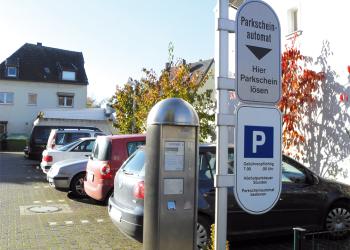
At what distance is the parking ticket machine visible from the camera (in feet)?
15.5

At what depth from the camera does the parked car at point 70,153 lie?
15477 mm

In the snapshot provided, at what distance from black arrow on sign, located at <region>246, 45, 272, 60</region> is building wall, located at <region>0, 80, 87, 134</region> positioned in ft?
149

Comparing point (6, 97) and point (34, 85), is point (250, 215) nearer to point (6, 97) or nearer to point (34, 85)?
point (6, 97)

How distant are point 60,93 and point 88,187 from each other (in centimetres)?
3968

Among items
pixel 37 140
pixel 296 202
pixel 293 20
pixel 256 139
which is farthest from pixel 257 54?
pixel 37 140

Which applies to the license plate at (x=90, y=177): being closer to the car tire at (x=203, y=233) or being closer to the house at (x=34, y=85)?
the car tire at (x=203, y=233)

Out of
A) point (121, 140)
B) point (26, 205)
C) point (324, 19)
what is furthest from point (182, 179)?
point (324, 19)

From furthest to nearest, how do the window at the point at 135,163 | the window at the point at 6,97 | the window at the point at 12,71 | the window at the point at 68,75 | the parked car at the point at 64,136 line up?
the window at the point at 68,75 → the window at the point at 12,71 → the window at the point at 6,97 → the parked car at the point at 64,136 → the window at the point at 135,163

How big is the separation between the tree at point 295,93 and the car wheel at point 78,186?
5721mm

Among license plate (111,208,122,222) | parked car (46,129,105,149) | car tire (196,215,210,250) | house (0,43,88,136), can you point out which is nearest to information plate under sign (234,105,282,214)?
car tire (196,215,210,250)

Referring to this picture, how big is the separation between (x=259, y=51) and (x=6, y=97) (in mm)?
46340

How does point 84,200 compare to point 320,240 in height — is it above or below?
below

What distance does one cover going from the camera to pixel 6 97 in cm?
4650

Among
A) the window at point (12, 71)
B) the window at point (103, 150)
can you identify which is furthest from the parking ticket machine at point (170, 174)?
the window at point (12, 71)
